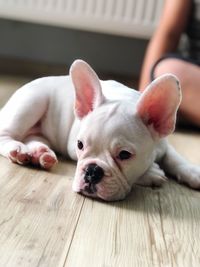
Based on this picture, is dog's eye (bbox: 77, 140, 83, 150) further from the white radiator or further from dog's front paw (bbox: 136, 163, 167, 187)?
the white radiator

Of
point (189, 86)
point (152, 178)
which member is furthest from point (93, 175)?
point (189, 86)

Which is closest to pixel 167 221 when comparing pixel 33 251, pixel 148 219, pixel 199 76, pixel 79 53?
pixel 148 219

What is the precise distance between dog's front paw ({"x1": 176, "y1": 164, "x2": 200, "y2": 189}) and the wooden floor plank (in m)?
0.25

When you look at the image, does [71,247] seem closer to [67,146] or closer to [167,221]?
[167,221]


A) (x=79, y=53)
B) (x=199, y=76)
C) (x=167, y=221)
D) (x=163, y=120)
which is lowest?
(x=79, y=53)

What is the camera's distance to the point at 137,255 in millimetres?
803

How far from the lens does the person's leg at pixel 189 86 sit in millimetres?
1891

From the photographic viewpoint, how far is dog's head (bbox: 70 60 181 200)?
1.00 metres

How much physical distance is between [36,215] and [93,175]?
0.15m

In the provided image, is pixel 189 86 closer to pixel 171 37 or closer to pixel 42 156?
pixel 171 37

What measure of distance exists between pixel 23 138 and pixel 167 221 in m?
0.49

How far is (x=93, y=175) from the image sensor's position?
1.00 m

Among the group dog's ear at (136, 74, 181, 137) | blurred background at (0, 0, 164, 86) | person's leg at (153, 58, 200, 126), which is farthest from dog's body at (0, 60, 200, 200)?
blurred background at (0, 0, 164, 86)

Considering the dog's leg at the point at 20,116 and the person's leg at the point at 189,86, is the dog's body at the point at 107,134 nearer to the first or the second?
the dog's leg at the point at 20,116
